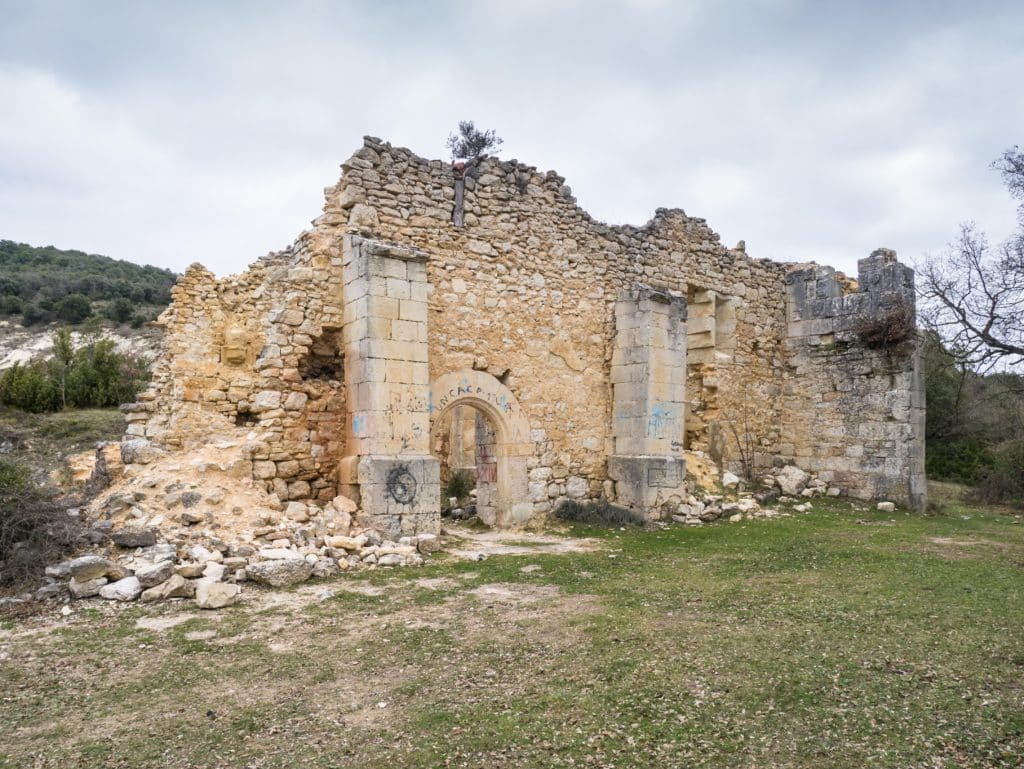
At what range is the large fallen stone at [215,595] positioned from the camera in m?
5.38

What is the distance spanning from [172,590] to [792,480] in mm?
10434

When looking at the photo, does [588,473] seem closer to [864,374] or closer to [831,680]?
[864,374]

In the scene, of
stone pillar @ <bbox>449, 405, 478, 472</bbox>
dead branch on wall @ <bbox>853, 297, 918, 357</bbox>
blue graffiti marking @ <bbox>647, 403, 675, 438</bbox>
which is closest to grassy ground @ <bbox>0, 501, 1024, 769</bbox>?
blue graffiti marking @ <bbox>647, 403, 675, 438</bbox>

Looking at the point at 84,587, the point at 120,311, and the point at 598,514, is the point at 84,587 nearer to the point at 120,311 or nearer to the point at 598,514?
the point at 598,514

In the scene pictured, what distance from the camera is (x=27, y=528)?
5.86m

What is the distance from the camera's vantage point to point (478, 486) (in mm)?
10469

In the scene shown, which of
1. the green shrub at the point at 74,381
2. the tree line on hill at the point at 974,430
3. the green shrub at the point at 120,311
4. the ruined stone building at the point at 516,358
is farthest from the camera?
the green shrub at the point at 120,311

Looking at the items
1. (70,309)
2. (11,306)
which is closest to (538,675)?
(70,309)

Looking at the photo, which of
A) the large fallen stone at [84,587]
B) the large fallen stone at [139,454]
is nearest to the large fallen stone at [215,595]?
the large fallen stone at [84,587]

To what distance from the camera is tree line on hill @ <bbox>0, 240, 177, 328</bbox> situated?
28062 millimetres

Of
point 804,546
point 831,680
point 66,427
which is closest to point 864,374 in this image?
point 804,546

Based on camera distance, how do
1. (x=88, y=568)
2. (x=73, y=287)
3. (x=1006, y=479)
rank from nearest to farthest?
(x=88, y=568) < (x=1006, y=479) < (x=73, y=287)

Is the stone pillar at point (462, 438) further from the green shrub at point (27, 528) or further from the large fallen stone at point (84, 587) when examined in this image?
the large fallen stone at point (84, 587)

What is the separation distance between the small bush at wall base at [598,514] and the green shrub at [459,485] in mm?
2386
